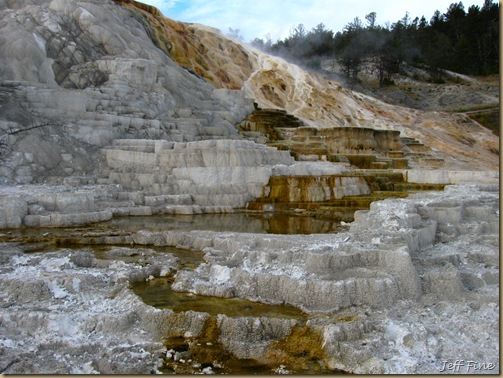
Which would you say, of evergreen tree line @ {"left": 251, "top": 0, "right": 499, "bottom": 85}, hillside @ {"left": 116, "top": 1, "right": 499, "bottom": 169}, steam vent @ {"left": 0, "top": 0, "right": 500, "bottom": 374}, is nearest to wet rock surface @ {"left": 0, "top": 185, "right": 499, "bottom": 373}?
steam vent @ {"left": 0, "top": 0, "right": 500, "bottom": 374}

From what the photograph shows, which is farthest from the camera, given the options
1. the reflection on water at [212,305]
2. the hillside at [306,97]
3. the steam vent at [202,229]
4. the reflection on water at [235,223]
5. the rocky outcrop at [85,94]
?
the hillside at [306,97]

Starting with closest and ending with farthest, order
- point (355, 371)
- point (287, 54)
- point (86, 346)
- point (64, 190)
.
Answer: point (355, 371), point (86, 346), point (64, 190), point (287, 54)

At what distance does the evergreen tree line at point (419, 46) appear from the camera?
35312 mm

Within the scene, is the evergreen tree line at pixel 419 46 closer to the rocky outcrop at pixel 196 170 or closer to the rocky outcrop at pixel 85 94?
the rocky outcrop at pixel 85 94

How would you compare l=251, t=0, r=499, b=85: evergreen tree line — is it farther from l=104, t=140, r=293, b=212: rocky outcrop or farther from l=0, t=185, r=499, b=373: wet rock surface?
l=0, t=185, r=499, b=373: wet rock surface

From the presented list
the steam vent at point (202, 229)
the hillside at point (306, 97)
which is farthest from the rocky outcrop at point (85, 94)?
the hillside at point (306, 97)

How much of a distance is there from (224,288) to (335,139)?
1333cm

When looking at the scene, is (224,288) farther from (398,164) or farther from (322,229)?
(398,164)

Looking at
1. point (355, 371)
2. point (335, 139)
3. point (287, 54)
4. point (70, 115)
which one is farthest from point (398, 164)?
point (287, 54)

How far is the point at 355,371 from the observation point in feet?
13.5

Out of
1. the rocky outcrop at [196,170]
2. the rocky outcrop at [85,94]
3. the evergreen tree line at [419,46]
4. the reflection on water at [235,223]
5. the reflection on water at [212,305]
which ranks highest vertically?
the evergreen tree line at [419,46]

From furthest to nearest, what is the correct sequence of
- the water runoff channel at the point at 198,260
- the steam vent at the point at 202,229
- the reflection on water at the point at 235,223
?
the reflection on water at the point at 235,223
the steam vent at the point at 202,229
the water runoff channel at the point at 198,260

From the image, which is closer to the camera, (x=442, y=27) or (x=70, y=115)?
(x=70, y=115)

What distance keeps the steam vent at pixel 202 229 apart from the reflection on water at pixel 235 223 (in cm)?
6
